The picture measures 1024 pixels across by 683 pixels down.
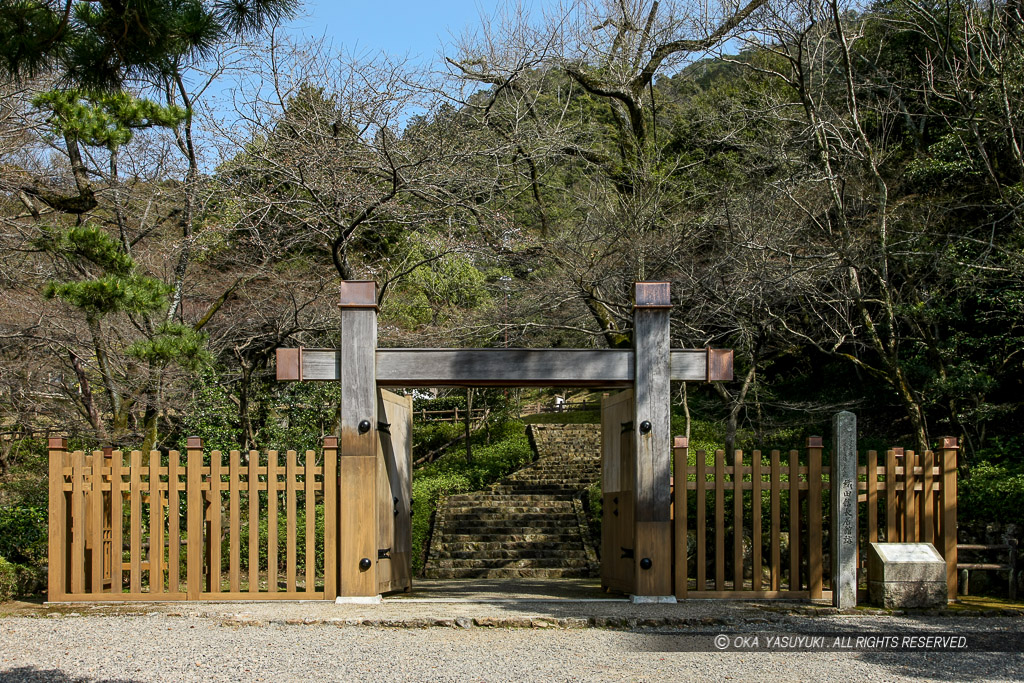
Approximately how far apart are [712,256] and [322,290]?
6827 millimetres

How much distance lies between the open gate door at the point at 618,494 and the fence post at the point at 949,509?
10.1ft

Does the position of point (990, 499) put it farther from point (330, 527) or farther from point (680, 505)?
point (330, 527)

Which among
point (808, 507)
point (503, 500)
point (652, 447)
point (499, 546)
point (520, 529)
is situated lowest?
point (499, 546)

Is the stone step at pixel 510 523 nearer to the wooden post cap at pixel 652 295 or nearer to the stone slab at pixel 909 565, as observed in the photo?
the wooden post cap at pixel 652 295

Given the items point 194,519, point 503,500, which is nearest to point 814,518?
point 194,519

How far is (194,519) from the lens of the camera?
852cm

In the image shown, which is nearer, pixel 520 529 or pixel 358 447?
pixel 358 447

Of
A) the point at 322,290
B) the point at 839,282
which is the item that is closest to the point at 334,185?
the point at 322,290

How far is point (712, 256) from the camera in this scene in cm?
1520

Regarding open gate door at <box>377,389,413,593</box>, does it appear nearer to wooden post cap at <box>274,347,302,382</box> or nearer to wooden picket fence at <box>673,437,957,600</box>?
wooden post cap at <box>274,347,302,382</box>

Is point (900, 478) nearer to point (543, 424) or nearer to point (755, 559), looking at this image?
point (755, 559)

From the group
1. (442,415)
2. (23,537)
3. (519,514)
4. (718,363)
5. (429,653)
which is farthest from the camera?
(442,415)

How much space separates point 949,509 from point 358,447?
587 centimetres

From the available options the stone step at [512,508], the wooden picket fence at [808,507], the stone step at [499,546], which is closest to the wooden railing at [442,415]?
the stone step at [512,508]
